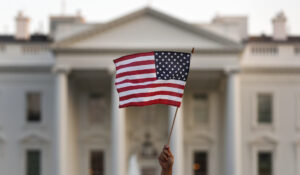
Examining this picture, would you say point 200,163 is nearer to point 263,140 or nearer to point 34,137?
point 263,140

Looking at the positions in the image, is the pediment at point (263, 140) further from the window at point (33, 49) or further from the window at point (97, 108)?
the window at point (33, 49)

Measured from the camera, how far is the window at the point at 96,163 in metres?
36.8

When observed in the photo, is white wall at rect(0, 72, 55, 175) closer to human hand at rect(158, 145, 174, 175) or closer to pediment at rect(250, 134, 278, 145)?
pediment at rect(250, 134, 278, 145)

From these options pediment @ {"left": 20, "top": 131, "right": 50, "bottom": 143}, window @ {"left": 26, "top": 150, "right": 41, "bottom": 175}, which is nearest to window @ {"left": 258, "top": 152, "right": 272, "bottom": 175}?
pediment @ {"left": 20, "top": 131, "right": 50, "bottom": 143}

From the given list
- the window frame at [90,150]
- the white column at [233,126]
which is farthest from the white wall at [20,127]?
the white column at [233,126]

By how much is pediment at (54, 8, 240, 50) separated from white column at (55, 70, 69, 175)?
5.72ft

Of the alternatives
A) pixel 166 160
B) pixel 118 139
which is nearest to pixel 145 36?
pixel 118 139

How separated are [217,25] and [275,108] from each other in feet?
20.1

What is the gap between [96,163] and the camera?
36750 mm

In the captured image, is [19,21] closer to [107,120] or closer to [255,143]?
[107,120]

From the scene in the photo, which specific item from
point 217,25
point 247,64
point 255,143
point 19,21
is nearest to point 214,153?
point 255,143

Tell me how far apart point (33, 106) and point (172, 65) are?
2553 cm

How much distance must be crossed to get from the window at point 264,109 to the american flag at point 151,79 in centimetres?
2471

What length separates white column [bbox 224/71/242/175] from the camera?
108 ft
